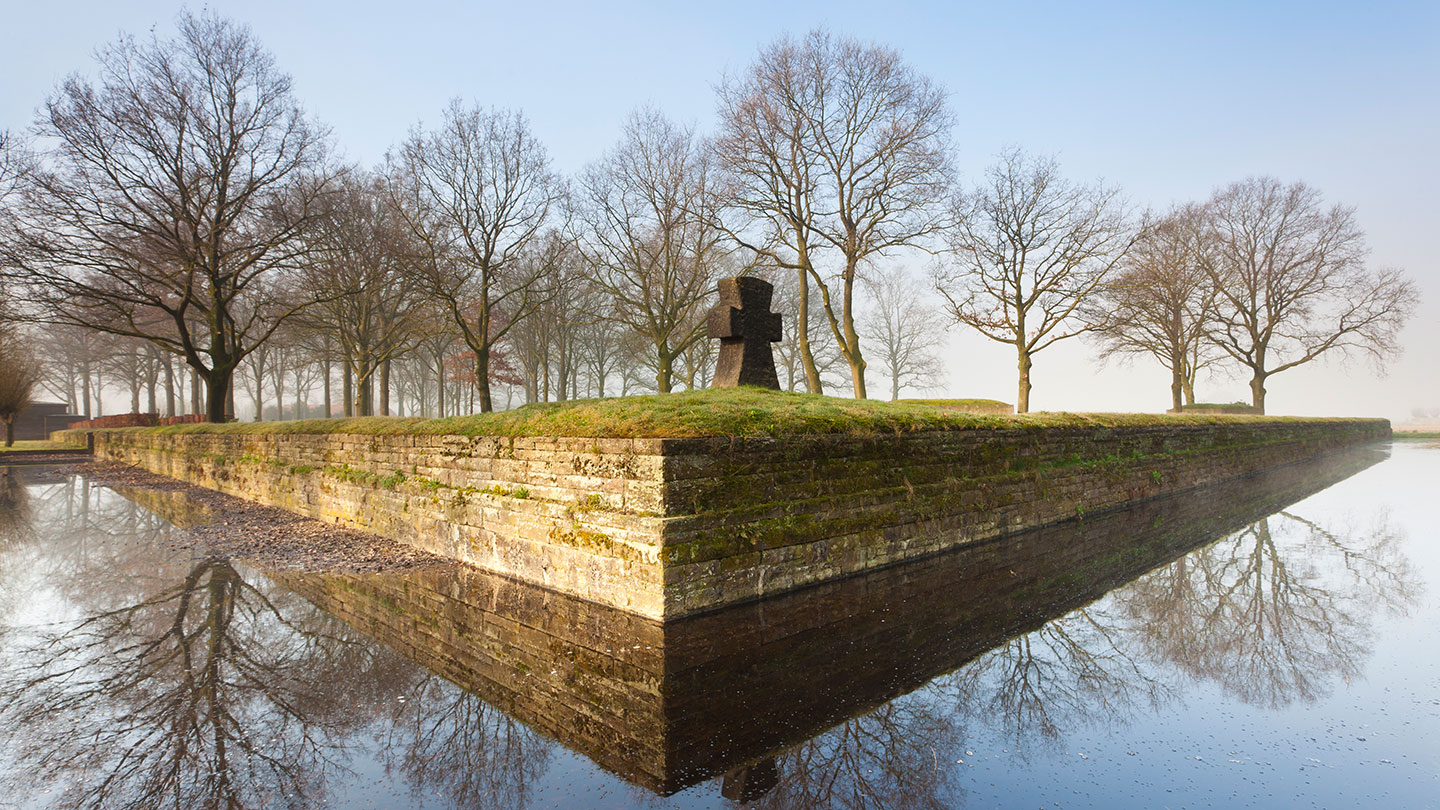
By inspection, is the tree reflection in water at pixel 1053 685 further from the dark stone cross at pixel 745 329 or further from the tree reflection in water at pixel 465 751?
the dark stone cross at pixel 745 329

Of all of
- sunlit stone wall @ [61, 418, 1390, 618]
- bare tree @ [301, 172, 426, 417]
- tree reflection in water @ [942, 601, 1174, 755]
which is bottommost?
tree reflection in water @ [942, 601, 1174, 755]

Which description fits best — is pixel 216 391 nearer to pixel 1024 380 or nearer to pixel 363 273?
pixel 363 273

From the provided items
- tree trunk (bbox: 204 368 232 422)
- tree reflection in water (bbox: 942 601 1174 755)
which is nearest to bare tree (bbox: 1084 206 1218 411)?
tree reflection in water (bbox: 942 601 1174 755)

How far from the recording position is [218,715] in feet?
12.4

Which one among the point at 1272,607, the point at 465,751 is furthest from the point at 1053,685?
the point at 465,751

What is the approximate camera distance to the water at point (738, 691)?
3.07m

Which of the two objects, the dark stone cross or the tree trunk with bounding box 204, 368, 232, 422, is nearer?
the dark stone cross

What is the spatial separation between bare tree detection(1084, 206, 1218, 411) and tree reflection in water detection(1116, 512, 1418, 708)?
12394mm

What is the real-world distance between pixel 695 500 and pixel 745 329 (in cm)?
564

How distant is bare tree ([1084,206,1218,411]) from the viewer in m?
20.0

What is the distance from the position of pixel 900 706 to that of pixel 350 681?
3628 millimetres

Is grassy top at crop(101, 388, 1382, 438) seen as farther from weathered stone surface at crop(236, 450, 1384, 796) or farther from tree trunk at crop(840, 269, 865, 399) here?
tree trunk at crop(840, 269, 865, 399)

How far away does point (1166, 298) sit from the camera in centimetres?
2459

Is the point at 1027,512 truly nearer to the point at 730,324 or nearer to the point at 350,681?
the point at 730,324
